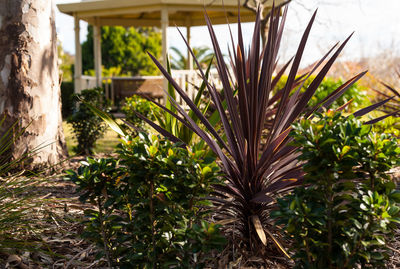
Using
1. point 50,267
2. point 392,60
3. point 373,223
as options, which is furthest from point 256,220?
point 392,60

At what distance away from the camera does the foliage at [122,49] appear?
16922 millimetres

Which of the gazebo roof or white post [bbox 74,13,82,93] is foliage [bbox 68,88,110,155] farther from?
white post [bbox 74,13,82,93]

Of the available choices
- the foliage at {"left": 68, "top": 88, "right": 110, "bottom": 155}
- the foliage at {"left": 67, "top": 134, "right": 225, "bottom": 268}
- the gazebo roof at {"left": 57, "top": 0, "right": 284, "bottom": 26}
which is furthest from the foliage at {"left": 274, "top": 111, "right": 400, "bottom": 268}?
the gazebo roof at {"left": 57, "top": 0, "right": 284, "bottom": 26}

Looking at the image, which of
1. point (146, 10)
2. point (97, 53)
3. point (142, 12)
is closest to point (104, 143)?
point (146, 10)

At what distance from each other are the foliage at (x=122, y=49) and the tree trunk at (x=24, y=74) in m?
13.3

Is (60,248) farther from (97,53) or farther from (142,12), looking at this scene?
(97,53)

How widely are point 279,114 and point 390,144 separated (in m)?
0.73

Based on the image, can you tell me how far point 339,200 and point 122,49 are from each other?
1651 centimetres

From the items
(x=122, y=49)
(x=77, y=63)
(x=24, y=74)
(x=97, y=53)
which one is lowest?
(x=24, y=74)

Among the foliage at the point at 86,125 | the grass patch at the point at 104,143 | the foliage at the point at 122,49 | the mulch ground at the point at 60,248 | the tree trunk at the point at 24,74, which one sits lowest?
the grass patch at the point at 104,143

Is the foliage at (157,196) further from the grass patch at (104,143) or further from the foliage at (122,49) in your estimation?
the foliage at (122,49)

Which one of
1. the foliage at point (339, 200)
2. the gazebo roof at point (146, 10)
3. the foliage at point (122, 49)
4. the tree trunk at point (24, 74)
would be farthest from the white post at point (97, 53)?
the foliage at point (339, 200)

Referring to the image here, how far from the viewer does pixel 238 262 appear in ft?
6.14

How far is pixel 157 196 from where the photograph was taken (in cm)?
161
